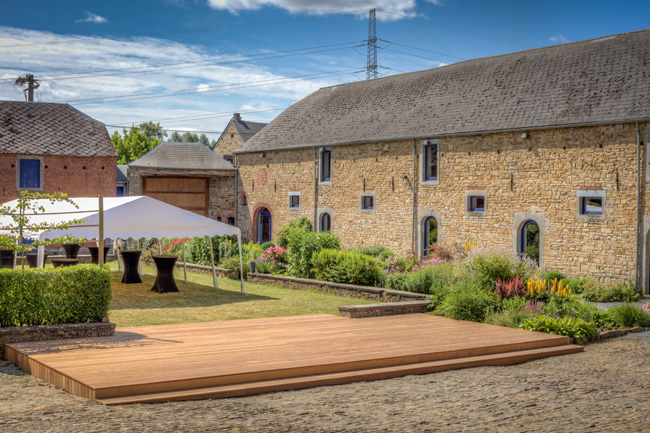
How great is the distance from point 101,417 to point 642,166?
14602 millimetres

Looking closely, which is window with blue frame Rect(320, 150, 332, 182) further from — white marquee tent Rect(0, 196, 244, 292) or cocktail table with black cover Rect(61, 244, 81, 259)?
white marquee tent Rect(0, 196, 244, 292)

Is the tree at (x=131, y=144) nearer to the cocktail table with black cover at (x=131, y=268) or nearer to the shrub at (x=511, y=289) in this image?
the cocktail table with black cover at (x=131, y=268)

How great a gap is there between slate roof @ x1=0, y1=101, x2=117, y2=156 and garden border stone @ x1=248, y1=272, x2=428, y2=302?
12053 mm

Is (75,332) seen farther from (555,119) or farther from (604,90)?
(604,90)

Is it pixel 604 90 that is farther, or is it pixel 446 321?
pixel 604 90

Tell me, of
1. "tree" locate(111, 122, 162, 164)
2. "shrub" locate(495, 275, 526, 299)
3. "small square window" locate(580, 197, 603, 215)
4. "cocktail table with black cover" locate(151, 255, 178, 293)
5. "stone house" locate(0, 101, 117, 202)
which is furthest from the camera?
"tree" locate(111, 122, 162, 164)

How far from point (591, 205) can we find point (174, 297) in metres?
11.2

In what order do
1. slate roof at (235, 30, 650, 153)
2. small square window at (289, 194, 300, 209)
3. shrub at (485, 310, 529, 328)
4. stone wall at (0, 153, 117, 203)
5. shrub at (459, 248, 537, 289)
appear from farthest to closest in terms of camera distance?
1. small square window at (289, 194, 300, 209)
2. stone wall at (0, 153, 117, 203)
3. slate roof at (235, 30, 650, 153)
4. shrub at (459, 248, 537, 289)
5. shrub at (485, 310, 529, 328)

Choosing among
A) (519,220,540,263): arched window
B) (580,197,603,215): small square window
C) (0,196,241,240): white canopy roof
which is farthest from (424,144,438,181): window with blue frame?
(0,196,241,240): white canopy roof

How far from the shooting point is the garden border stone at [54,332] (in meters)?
8.45

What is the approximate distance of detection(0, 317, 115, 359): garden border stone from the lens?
8453mm

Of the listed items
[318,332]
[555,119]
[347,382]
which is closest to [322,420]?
[347,382]

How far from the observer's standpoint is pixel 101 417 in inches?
221

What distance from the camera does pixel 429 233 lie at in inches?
842
